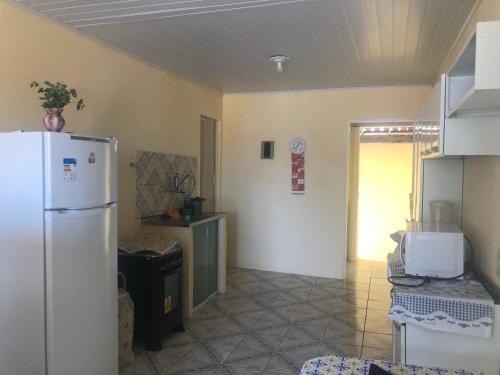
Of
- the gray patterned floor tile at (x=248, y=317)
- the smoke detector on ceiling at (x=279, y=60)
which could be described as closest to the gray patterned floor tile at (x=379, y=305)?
the gray patterned floor tile at (x=248, y=317)

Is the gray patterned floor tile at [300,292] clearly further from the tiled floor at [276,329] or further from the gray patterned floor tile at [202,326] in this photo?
the gray patterned floor tile at [202,326]

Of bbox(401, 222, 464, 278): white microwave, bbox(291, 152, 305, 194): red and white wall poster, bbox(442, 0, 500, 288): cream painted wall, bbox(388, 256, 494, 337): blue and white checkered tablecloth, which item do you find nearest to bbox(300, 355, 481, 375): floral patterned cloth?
bbox(388, 256, 494, 337): blue and white checkered tablecloth

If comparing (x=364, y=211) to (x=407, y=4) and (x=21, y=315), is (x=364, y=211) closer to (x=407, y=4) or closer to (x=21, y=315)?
(x=407, y=4)

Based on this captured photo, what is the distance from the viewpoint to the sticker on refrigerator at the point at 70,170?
2.10 meters

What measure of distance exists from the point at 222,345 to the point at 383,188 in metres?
4.97

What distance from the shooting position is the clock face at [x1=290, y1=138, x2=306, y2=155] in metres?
5.18

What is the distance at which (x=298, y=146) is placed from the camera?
5.19 meters

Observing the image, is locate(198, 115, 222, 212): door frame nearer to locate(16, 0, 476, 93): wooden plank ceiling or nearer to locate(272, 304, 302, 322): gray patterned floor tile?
locate(16, 0, 476, 93): wooden plank ceiling

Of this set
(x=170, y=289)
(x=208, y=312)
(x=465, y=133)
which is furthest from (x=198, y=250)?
(x=465, y=133)

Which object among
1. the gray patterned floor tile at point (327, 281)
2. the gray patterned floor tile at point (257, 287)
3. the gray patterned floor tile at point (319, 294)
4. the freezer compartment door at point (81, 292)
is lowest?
the gray patterned floor tile at point (319, 294)

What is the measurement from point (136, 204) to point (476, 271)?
2758mm

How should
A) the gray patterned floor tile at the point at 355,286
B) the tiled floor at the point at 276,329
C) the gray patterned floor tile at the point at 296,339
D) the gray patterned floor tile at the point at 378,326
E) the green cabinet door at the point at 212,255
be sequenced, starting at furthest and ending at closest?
the gray patterned floor tile at the point at 355,286 → the green cabinet door at the point at 212,255 → the gray patterned floor tile at the point at 378,326 → the gray patterned floor tile at the point at 296,339 → the tiled floor at the point at 276,329

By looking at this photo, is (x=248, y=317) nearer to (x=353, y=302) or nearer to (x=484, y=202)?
(x=353, y=302)

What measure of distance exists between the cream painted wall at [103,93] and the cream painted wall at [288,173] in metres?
0.86
